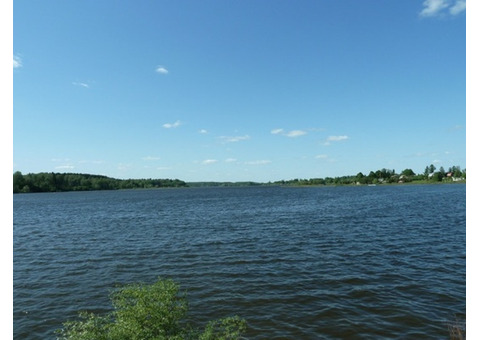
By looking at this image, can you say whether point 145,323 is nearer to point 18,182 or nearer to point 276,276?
point 276,276

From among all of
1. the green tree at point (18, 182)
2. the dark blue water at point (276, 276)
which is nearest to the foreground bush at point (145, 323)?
the dark blue water at point (276, 276)

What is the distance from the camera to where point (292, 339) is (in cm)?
1321

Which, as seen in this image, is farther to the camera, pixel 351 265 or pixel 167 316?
pixel 351 265

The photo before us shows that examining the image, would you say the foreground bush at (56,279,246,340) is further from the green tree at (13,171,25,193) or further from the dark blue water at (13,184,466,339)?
the green tree at (13,171,25,193)

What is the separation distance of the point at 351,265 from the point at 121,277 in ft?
60.2

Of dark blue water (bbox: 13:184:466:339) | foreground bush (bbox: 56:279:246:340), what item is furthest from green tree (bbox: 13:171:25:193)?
foreground bush (bbox: 56:279:246:340)

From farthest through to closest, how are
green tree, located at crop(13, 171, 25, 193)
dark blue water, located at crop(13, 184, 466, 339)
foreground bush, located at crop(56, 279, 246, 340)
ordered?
green tree, located at crop(13, 171, 25, 193)
dark blue water, located at crop(13, 184, 466, 339)
foreground bush, located at crop(56, 279, 246, 340)

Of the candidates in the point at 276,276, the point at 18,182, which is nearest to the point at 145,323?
the point at 276,276

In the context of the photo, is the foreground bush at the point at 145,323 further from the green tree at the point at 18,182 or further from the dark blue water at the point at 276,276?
the green tree at the point at 18,182

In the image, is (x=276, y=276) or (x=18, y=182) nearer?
(x=276, y=276)

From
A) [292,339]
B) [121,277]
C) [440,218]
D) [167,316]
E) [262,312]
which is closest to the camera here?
[167,316]
